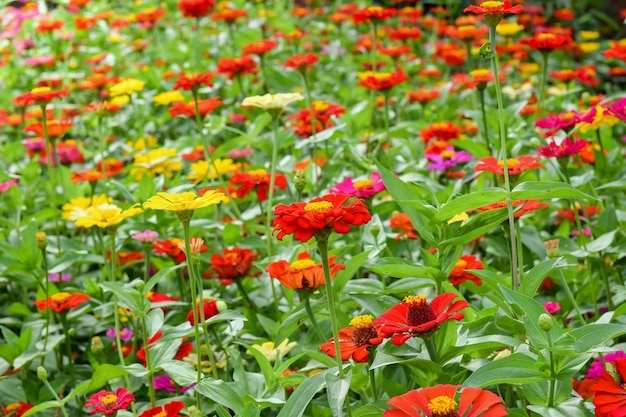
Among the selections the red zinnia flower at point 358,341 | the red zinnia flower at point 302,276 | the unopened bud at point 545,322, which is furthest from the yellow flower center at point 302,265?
the unopened bud at point 545,322

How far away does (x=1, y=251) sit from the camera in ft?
5.61

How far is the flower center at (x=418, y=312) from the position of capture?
937 mm

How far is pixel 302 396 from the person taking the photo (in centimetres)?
95

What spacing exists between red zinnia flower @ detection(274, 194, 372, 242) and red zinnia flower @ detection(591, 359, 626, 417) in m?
0.33

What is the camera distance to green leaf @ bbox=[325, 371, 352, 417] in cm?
89

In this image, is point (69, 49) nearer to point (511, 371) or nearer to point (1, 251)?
point (1, 251)

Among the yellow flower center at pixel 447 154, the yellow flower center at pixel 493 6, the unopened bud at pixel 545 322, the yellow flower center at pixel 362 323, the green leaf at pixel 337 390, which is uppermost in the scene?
the yellow flower center at pixel 493 6

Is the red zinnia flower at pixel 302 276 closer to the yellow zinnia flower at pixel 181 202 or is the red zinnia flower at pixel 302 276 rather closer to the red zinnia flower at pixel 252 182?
the yellow zinnia flower at pixel 181 202

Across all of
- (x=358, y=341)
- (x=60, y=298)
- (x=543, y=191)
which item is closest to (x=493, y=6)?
(x=543, y=191)

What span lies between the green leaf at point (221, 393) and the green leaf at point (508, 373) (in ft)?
1.01

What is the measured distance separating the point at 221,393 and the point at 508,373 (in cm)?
37

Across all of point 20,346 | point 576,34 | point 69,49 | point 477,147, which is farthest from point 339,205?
point 576,34

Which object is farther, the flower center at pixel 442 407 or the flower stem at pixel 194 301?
the flower stem at pixel 194 301

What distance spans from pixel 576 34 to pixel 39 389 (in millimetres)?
3552
